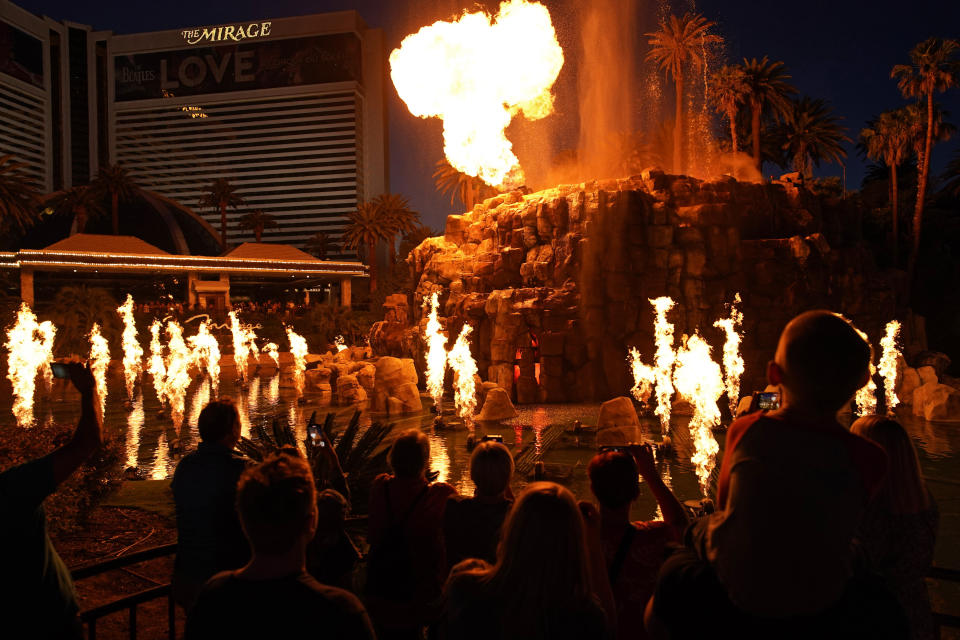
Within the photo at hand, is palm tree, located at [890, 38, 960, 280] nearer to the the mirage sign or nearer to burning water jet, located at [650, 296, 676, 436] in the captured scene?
burning water jet, located at [650, 296, 676, 436]

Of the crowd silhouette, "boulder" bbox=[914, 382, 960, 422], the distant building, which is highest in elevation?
the distant building

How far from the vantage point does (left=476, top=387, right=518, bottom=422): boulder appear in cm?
2380

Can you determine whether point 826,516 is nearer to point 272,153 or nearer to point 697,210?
point 697,210

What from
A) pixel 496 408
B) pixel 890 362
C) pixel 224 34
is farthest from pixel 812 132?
pixel 224 34

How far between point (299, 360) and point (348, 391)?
12772 millimetres

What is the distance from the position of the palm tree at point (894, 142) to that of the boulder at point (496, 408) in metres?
32.6

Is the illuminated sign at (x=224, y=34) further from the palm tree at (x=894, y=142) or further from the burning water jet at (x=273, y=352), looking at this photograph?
A: the palm tree at (x=894, y=142)

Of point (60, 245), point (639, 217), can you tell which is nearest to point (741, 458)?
point (639, 217)

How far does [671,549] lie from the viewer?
3199 mm

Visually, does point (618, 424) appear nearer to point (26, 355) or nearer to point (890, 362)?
point (890, 362)

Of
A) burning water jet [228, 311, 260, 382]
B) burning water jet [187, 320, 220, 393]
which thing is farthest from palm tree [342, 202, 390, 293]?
burning water jet [187, 320, 220, 393]

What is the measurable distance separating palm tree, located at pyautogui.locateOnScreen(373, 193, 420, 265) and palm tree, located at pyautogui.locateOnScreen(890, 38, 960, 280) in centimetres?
4475

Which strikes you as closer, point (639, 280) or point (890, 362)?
point (890, 362)

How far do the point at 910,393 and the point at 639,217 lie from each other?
1426cm
